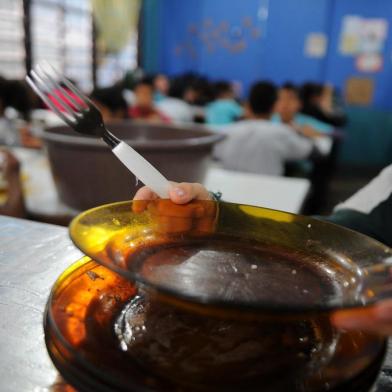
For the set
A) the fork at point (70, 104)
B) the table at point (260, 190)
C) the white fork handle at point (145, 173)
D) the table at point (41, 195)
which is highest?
the fork at point (70, 104)

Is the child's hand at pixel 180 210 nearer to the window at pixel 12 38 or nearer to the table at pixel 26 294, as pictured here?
the table at pixel 26 294

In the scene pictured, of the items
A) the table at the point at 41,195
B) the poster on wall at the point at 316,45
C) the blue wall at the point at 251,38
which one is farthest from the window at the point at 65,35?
the poster on wall at the point at 316,45

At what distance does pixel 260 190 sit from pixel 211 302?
1.34 m

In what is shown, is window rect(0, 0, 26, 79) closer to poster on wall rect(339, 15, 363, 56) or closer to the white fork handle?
poster on wall rect(339, 15, 363, 56)

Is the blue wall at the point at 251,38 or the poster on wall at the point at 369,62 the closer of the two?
the poster on wall at the point at 369,62

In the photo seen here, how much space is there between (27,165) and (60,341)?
5.42 feet

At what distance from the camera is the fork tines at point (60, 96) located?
825mm

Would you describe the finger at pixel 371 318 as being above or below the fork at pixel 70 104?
below

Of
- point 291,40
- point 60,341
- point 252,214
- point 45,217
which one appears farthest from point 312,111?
point 60,341

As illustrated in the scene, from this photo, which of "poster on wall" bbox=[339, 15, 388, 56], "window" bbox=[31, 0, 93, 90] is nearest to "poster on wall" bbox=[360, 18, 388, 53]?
"poster on wall" bbox=[339, 15, 388, 56]

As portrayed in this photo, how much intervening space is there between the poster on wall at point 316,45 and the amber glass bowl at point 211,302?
5779mm

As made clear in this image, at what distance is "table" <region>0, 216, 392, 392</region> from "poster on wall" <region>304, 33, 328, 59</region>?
226 inches

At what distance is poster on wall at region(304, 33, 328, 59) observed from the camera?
19.1 ft

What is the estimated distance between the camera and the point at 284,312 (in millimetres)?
377
